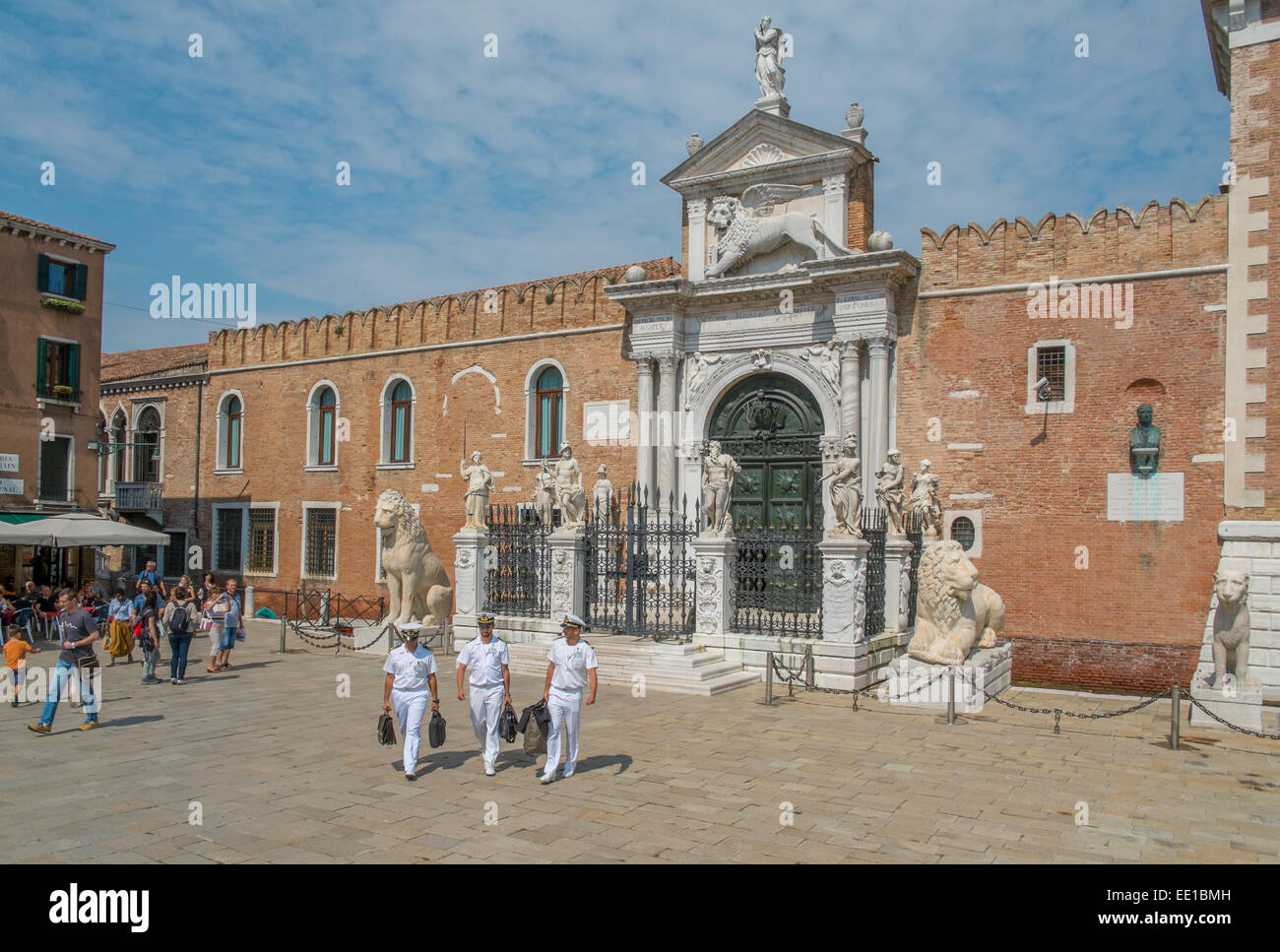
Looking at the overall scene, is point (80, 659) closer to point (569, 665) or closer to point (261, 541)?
point (569, 665)

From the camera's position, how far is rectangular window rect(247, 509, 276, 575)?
25.2 metres

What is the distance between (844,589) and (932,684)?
169 centimetres

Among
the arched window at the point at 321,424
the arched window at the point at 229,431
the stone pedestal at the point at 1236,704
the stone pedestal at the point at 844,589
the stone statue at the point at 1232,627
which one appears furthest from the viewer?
the arched window at the point at 229,431

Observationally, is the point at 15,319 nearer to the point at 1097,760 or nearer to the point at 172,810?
the point at 172,810

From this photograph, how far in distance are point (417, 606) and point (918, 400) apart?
9189 mm

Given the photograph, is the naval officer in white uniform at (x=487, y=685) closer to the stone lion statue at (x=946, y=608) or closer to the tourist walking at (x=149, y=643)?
the stone lion statue at (x=946, y=608)

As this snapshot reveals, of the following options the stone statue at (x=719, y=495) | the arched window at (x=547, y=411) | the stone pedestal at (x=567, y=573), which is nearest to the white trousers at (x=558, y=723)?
the stone statue at (x=719, y=495)

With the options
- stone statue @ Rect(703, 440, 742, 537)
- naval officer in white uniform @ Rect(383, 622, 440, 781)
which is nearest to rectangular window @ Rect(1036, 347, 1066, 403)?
stone statue @ Rect(703, 440, 742, 537)

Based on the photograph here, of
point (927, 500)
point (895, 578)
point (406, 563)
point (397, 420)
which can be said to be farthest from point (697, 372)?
point (397, 420)

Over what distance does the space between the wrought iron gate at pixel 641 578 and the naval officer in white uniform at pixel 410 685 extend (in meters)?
6.55

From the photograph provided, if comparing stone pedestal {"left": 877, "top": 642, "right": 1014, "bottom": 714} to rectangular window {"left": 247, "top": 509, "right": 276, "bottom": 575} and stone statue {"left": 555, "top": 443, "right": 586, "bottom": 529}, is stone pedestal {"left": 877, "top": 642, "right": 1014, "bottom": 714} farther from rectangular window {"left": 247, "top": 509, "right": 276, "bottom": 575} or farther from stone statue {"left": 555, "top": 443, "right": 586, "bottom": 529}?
rectangular window {"left": 247, "top": 509, "right": 276, "bottom": 575}

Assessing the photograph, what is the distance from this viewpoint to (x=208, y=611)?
14891mm

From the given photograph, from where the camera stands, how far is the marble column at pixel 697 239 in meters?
19.0
